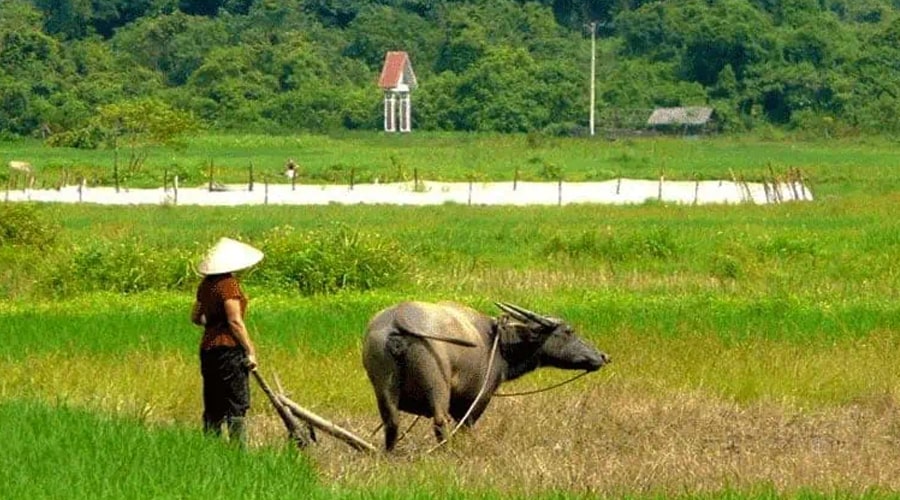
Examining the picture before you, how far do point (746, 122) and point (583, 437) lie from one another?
48.1 meters

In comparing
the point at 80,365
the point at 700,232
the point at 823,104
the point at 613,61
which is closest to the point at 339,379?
the point at 80,365

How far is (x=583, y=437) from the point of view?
8984 mm

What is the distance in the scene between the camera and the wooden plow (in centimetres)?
795

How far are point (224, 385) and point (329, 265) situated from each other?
7750 millimetres

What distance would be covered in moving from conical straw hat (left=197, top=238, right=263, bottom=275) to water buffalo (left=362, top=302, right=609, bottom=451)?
2.42ft

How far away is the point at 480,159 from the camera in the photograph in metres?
44.4

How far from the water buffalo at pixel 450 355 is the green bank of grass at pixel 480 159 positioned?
78.3 feet

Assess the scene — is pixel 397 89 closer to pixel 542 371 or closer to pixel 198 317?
pixel 542 371

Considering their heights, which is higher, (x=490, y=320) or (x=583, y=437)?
(x=490, y=320)

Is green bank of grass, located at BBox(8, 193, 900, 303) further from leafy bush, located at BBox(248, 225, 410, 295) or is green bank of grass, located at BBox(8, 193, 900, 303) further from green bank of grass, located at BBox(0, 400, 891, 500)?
green bank of grass, located at BBox(0, 400, 891, 500)

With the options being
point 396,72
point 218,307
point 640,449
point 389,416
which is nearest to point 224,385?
point 218,307

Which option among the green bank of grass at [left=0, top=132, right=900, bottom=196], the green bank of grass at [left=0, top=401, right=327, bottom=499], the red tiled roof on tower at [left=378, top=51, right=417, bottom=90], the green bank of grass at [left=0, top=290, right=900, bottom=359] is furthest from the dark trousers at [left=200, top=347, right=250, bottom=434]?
the red tiled roof on tower at [left=378, top=51, right=417, bottom=90]

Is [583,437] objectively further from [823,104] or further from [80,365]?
[823,104]

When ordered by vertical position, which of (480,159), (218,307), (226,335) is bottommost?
(480,159)
